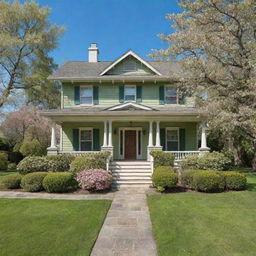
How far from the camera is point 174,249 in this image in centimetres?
431

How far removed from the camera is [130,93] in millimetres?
14641

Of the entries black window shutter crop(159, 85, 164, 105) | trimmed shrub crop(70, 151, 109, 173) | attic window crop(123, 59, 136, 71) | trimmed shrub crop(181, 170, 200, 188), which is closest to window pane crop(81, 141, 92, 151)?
trimmed shrub crop(70, 151, 109, 173)

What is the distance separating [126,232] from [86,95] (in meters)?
11.1

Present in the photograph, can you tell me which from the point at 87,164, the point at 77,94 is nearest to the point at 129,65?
the point at 77,94

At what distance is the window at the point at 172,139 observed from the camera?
1446 cm

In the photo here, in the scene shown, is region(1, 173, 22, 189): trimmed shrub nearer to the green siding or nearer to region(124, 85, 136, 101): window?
the green siding

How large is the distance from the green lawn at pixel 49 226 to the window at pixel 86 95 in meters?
8.23

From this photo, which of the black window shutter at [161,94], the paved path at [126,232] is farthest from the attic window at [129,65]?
the paved path at [126,232]

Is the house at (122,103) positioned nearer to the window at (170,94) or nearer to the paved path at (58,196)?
the window at (170,94)

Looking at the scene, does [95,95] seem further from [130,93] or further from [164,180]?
[164,180]

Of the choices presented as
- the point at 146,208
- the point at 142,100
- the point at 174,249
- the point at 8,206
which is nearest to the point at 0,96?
the point at 142,100

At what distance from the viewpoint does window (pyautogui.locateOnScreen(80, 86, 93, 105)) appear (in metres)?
14.6

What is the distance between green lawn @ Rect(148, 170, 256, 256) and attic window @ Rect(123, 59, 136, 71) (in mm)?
9764

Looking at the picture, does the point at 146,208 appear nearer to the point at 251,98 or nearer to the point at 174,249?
the point at 174,249
